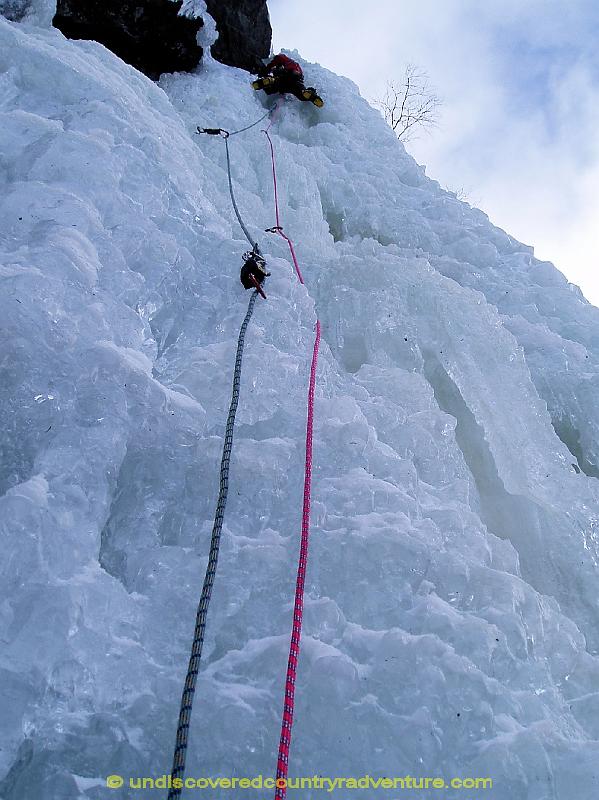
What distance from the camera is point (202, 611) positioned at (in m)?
1.63

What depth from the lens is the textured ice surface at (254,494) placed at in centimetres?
168

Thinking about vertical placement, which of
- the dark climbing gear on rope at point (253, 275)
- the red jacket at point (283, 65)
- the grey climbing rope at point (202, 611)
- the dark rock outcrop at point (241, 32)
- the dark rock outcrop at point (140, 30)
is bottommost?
the grey climbing rope at point (202, 611)

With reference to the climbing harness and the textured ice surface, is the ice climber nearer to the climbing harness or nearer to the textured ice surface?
the textured ice surface

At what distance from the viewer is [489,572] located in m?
2.22

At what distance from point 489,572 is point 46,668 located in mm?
1617

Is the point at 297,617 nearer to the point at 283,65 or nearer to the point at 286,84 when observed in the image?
the point at 286,84

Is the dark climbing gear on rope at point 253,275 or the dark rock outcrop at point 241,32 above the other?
the dark rock outcrop at point 241,32

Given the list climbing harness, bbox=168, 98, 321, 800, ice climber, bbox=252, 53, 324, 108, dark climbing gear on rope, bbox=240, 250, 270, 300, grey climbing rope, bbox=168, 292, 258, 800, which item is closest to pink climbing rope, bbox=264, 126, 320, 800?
climbing harness, bbox=168, 98, 321, 800

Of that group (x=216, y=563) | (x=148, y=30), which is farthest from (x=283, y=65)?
(x=216, y=563)

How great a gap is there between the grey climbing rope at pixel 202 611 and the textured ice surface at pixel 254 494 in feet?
0.43

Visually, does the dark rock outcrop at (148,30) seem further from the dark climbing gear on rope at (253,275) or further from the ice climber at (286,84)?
the dark climbing gear on rope at (253,275)

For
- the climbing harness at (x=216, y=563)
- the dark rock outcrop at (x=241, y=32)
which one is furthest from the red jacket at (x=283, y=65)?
the climbing harness at (x=216, y=563)

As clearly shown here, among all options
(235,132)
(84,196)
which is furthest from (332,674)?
(235,132)

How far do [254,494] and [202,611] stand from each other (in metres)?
0.71
